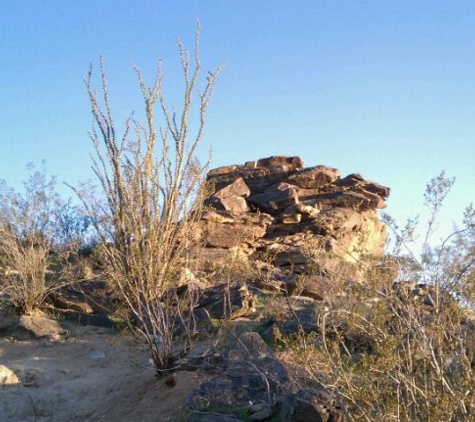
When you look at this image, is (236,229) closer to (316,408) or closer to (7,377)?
(7,377)

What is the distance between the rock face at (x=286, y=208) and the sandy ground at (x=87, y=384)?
24.4 ft

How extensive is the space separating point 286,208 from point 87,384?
13.6 meters

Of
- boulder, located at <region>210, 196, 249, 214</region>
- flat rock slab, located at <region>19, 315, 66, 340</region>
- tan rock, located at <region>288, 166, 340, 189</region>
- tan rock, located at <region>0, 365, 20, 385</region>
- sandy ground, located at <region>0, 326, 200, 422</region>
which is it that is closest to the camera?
sandy ground, located at <region>0, 326, 200, 422</region>

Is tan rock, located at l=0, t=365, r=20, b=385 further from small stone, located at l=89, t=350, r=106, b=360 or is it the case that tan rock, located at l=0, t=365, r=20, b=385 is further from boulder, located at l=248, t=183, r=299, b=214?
boulder, located at l=248, t=183, r=299, b=214

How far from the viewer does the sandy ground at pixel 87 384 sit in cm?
688

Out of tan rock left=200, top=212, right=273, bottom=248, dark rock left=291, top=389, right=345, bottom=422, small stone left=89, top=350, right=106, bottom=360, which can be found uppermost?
tan rock left=200, top=212, right=273, bottom=248

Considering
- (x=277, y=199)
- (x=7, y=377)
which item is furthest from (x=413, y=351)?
(x=277, y=199)

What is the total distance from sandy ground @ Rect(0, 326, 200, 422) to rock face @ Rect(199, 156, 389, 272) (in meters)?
7.43

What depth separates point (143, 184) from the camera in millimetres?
7457

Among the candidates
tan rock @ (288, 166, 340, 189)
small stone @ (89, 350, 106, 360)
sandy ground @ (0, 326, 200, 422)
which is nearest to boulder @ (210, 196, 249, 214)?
tan rock @ (288, 166, 340, 189)

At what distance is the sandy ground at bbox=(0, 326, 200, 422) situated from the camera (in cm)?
688

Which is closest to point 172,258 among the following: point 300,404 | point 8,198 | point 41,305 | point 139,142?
point 139,142

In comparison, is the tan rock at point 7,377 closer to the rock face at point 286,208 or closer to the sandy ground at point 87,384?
the sandy ground at point 87,384

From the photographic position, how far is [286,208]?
20938 millimetres
